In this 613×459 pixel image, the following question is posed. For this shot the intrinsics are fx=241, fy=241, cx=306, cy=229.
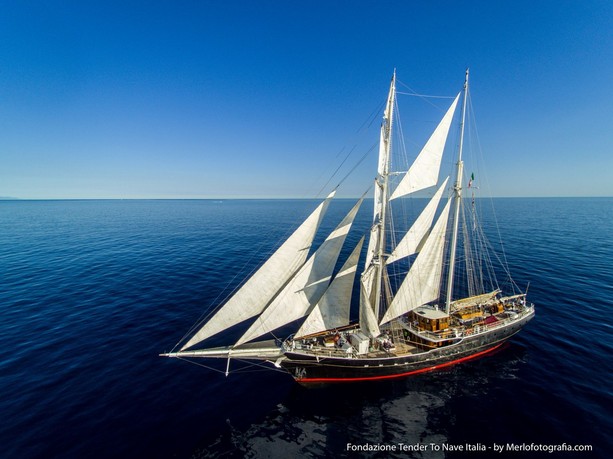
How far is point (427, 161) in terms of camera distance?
21.4 metres

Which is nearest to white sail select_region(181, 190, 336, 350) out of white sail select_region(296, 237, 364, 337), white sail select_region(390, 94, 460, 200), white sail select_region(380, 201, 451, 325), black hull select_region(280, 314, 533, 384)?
white sail select_region(296, 237, 364, 337)

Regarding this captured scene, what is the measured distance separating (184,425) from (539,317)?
35828 mm

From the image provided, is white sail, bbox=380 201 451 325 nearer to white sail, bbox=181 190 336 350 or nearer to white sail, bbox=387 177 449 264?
white sail, bbox=387 177 449 264

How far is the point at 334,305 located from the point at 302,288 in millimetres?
3112

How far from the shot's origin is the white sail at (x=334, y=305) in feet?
63.7

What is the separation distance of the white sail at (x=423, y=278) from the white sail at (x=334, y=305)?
4993 mm

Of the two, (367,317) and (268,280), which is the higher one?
(268,280)

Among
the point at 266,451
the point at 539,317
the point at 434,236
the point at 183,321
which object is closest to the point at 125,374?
the point at 183,321

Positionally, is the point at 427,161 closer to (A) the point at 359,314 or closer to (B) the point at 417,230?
(B) the point at 417,230

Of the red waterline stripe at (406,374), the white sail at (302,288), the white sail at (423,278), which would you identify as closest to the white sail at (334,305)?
the white sail at (302,288)

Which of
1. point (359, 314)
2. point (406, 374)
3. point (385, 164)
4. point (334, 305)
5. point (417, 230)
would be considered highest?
point (385, 164)

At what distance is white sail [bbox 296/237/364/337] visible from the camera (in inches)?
765

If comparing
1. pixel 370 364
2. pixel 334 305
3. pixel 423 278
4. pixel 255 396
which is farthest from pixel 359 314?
pixel 255 396

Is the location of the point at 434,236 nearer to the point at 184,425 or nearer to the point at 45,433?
the point at 184,425
